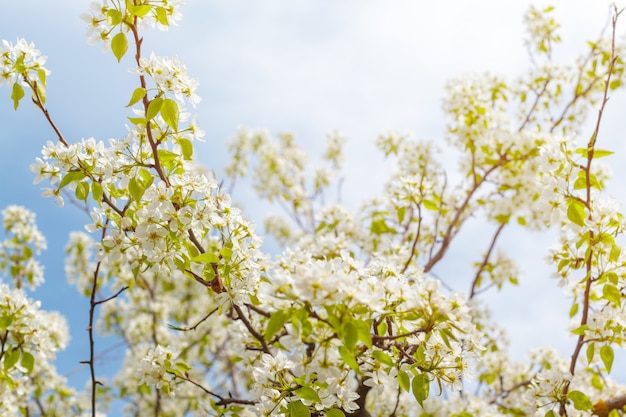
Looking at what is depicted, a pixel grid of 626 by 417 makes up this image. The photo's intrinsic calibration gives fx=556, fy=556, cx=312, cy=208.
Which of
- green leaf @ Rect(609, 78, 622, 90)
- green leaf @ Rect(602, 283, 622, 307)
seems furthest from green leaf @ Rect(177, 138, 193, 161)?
green leaf @ Rect(609, 78, 622, 90)

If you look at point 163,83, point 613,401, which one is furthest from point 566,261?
point 163,83

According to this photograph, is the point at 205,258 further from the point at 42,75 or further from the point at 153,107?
the point at 42,75

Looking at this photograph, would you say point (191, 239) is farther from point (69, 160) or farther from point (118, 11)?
point (118, 11)

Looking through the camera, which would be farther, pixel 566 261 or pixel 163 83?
pixel 566 261

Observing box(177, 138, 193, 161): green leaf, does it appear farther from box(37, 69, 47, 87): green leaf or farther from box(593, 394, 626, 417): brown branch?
box(593, 394, 626, 417): brown branch

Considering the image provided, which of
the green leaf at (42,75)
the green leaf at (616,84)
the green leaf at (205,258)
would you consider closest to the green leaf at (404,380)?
the green leaf at (205,258)

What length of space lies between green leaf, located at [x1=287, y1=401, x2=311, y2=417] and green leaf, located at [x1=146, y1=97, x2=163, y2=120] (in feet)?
4.16

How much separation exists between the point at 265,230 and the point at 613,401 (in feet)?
19.3

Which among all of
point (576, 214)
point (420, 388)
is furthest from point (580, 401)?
point (420, 388)

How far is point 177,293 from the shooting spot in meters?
8.70

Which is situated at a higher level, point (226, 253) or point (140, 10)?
point (140, 10)

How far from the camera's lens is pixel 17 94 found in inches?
106

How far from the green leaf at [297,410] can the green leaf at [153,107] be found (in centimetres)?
127

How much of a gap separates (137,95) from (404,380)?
1543 millimetres
